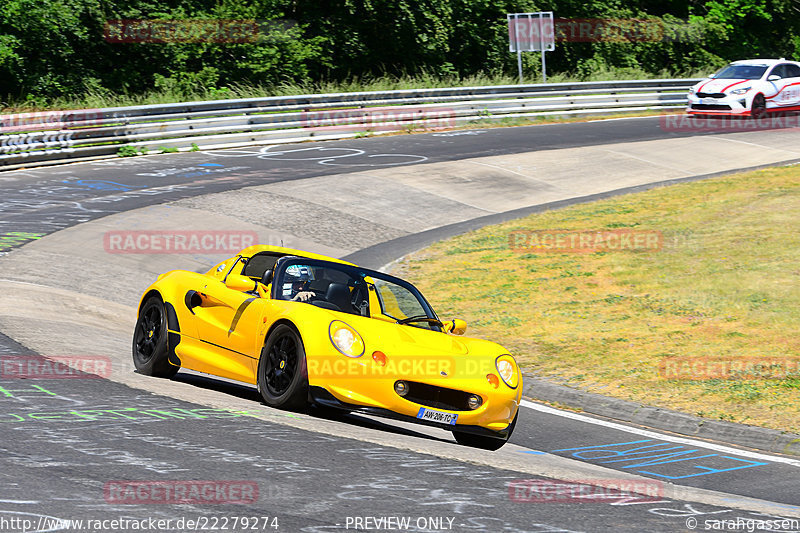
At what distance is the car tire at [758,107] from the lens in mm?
30922

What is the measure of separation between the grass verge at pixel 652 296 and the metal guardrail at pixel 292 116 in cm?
1050

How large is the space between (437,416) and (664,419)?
8.77 feet

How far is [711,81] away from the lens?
102 ft

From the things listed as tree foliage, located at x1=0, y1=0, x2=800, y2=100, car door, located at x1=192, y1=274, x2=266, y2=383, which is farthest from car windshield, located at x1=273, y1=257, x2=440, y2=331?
tree foliage, located at x1=0, y1=0, x2=800, y2=100

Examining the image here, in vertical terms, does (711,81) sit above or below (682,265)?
above

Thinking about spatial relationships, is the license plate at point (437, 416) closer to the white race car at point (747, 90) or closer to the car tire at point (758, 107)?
the white race car at point (747, 90)

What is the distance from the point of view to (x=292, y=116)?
1123 inches

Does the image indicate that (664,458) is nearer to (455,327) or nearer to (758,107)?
(455,327)

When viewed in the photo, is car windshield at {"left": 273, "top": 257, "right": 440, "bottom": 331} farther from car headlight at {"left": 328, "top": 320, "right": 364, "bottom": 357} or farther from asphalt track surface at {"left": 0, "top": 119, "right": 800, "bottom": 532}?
asphalt track surface at {"left": 0, "top": 119, "right": 800, "bottom": 532}

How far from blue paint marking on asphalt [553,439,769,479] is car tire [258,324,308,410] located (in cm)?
226

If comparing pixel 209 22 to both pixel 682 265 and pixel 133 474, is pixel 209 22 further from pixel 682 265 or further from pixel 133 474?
pixel 133 474

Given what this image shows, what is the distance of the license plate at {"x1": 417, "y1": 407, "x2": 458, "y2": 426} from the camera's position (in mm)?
7701

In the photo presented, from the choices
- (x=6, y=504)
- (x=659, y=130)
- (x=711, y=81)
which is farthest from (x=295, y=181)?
(x=6, y=504)

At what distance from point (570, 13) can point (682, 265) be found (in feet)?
114
